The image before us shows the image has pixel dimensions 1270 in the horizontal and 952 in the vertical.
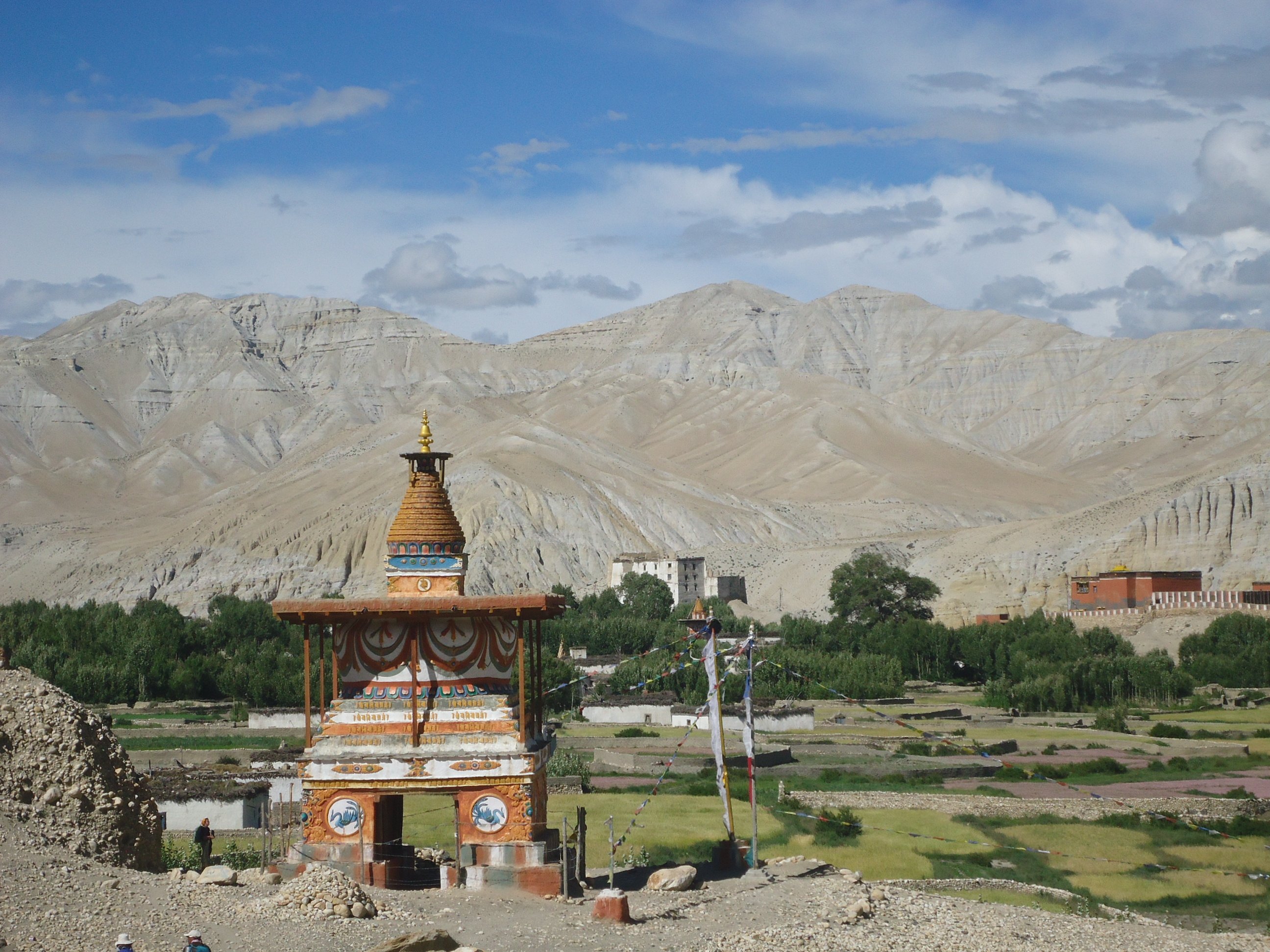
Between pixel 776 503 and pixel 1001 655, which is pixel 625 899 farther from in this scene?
pixel 776 503

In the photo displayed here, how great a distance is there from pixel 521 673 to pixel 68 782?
18.7 ft

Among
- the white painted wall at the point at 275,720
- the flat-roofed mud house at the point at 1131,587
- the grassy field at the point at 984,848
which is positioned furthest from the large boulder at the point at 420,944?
the flat-roofed mud house at the point at 1131,587

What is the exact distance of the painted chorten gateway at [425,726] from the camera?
2030 centimetres

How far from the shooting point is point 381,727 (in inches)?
824

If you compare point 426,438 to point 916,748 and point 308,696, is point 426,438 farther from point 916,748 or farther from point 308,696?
point 916,748

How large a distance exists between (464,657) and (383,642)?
3.69 feet

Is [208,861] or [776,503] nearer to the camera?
[208,861]

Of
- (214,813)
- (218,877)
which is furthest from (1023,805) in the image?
(218,877)

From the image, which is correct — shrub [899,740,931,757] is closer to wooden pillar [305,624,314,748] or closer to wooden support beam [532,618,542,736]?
wooden support beam [532,618,542,736]

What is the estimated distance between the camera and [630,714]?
58125mm

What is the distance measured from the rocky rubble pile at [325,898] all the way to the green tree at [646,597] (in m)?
77.4

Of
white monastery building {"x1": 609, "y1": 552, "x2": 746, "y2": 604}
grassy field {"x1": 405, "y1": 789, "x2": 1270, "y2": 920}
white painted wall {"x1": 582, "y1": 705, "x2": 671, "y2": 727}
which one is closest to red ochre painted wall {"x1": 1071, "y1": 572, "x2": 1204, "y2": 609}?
white monastery building {"x1": 609, "y1": 552, "x2": 746, "y2": 604}

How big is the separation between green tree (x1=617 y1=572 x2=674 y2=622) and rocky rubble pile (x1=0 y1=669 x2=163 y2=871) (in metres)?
76.1

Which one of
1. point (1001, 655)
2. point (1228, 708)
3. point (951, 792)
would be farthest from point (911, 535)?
point (951, 792)
